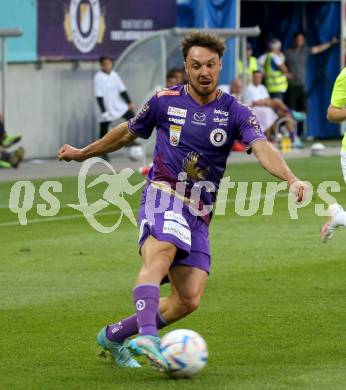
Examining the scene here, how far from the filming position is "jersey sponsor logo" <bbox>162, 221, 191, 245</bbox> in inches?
341

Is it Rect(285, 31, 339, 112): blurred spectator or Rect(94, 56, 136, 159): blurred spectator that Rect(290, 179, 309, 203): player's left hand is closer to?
Rect(94, 56, 136, 159): blurred spectator

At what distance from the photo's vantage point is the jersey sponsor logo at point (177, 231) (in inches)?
341

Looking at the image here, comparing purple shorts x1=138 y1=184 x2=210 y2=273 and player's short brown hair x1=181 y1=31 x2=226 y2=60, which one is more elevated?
player's short brown hair x1=181 y1=31 x2=226 y2=60

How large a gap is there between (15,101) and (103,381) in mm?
19345

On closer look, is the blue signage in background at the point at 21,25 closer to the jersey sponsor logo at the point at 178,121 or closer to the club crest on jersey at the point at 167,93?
the club crest on jersey at the point at 167,93

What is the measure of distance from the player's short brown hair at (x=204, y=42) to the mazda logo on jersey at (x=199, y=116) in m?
0.37

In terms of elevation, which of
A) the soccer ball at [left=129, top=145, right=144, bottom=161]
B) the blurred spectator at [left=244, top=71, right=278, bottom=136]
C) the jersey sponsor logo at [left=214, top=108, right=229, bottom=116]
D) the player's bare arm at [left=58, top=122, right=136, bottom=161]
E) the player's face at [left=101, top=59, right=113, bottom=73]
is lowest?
the soccer ball at [left=129, top=145, right=144, bottom=161]

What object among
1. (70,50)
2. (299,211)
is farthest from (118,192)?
(70,50)

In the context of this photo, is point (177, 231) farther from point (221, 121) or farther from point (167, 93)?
point (167, 93)

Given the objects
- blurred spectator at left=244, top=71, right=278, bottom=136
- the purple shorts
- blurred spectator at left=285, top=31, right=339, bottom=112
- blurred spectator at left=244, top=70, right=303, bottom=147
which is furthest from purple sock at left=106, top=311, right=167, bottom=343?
blurred spectator at left=285, top=31, right=339, bottom=112

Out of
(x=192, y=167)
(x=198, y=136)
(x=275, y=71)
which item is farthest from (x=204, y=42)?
(x=275, y=71)

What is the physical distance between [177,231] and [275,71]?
965 inches

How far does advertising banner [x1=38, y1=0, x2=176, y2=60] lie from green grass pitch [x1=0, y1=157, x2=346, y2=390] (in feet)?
31.7

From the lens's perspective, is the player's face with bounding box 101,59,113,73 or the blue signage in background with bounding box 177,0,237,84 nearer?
the player's face with bounding box 101,59,113,73
